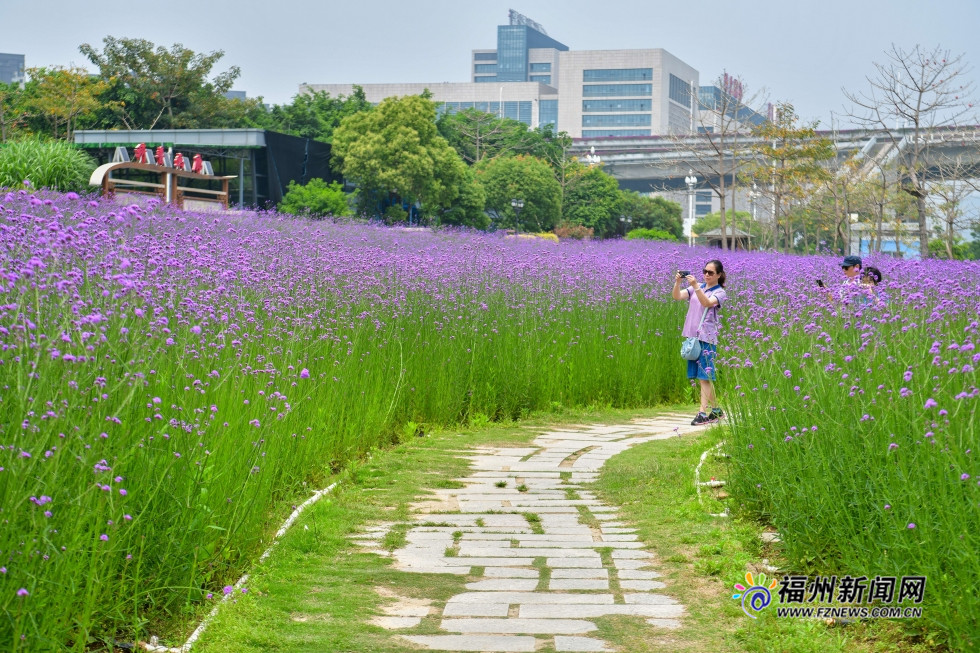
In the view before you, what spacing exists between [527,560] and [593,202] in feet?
192

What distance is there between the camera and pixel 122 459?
4133mm

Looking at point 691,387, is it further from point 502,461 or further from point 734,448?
point 734,448

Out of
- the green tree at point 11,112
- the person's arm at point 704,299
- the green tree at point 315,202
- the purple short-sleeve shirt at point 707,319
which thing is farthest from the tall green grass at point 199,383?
the green tree at point 11,112

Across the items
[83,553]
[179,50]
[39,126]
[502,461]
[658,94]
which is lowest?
[502,461]

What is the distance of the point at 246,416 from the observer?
19.2 feet

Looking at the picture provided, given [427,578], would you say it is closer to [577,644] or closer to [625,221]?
[577,644]

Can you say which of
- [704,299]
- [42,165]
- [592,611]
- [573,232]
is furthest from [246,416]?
[573,232]

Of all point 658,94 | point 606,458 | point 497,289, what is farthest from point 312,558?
point 658,94

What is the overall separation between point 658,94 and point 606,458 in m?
190

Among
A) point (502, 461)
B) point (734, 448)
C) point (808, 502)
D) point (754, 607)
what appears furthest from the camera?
point (502, 461)

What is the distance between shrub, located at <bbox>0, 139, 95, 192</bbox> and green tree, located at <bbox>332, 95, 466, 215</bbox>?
25112 mm

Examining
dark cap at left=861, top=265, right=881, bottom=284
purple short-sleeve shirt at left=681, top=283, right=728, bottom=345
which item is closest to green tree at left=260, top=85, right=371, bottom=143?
purple short-sleeve shirt at left=681, top=283, right=728, bottom=345

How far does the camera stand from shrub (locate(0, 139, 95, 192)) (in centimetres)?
1702

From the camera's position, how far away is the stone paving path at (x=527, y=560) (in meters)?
4.54
